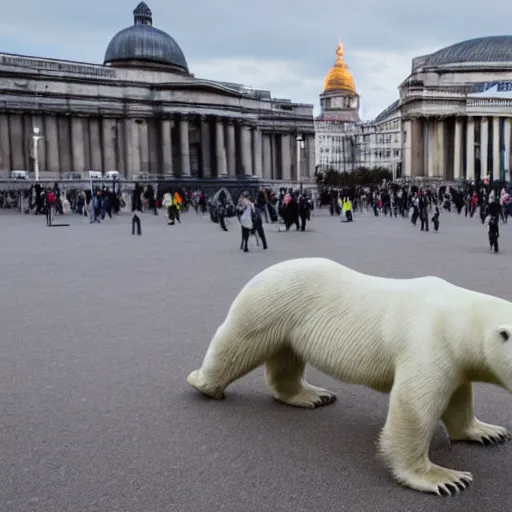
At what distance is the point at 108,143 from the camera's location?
64062mm

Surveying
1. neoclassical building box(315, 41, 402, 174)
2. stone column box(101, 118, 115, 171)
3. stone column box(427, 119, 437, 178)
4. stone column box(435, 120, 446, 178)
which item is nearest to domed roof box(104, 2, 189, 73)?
stone column box(101, 118, 115, 171)

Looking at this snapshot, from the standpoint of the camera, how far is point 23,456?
520 cm

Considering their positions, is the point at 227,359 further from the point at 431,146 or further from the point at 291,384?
the point at 431,146

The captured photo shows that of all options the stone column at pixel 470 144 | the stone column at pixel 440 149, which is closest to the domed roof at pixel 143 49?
the stone column at pixel 440 149

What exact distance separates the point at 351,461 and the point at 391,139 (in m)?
155

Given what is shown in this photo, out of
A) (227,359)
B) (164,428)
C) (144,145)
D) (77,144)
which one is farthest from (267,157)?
(164,428)

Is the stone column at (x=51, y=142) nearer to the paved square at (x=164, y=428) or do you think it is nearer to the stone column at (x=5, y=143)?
the stone column at (x=5, y=143)

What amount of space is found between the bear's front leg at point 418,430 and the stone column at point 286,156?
253 feet

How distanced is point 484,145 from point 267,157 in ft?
83.6

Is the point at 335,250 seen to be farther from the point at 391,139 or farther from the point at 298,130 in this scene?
the point at 391,139

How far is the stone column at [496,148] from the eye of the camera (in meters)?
79.4

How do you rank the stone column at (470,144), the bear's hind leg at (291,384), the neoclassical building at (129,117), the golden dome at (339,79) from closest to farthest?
the bear's hind leg at (291,384)
the neoclassical building at (129,117)
the stone column at (470,144)
the golden dome at (339,79)

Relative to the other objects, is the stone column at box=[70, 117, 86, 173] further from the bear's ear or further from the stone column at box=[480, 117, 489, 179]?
the bear's ear

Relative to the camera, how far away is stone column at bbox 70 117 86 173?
62.2 metres
